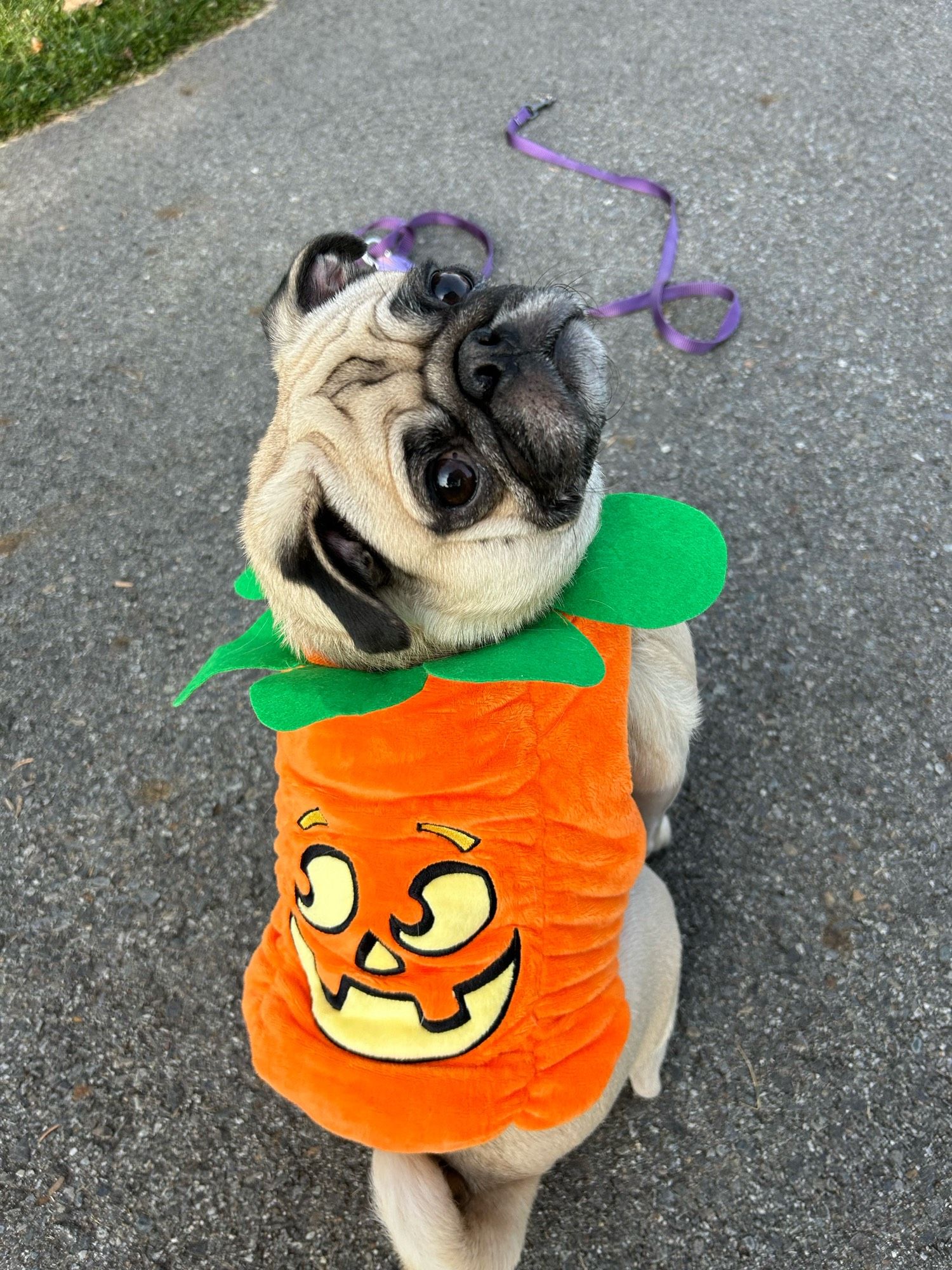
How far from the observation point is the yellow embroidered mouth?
1635mm

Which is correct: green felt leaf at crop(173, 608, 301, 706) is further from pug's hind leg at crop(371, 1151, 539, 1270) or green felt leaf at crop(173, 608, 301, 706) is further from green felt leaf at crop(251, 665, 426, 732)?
pug's hind leg at crop(371, 1151, 539, 1270)

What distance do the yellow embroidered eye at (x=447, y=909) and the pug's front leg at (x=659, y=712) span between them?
64 centimetres

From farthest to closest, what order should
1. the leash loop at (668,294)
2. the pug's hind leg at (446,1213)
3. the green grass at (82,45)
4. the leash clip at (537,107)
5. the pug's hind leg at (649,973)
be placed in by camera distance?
the green grass at (82,45), the leash clip at (537,107), the leash loop at (668,294), the pug's hind leg at (649,973), the pug's hind leg at (446,1213)

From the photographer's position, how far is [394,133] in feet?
14.5

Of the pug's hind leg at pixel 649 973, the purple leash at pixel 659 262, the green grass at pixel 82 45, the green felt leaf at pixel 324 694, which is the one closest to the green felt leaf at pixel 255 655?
the green felt leaf at pixel 324 694

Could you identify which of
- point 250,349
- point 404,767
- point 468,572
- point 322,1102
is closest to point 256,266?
point 250,349

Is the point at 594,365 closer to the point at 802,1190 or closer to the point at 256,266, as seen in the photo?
the point at 802,1190

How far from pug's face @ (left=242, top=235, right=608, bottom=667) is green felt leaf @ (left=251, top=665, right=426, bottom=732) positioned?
7 cm

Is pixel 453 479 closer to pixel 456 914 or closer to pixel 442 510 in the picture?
pixel 442 510

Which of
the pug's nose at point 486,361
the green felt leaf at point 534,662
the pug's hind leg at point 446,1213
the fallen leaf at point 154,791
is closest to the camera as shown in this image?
the green felt leaf at point 534,662

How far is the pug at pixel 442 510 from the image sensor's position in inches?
68.7

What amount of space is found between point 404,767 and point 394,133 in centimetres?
388

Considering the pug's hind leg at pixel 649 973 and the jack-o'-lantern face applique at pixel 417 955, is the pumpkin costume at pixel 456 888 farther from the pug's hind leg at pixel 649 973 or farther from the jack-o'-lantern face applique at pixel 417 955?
the pug's hind leg at pixel 649 973

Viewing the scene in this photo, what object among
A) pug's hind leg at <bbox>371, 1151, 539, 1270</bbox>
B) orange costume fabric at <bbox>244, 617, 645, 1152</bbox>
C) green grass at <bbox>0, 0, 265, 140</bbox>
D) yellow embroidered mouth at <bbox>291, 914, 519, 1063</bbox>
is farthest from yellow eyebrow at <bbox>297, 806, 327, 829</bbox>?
green grass at <bbox>0, 0, 265, 140</bbox>
